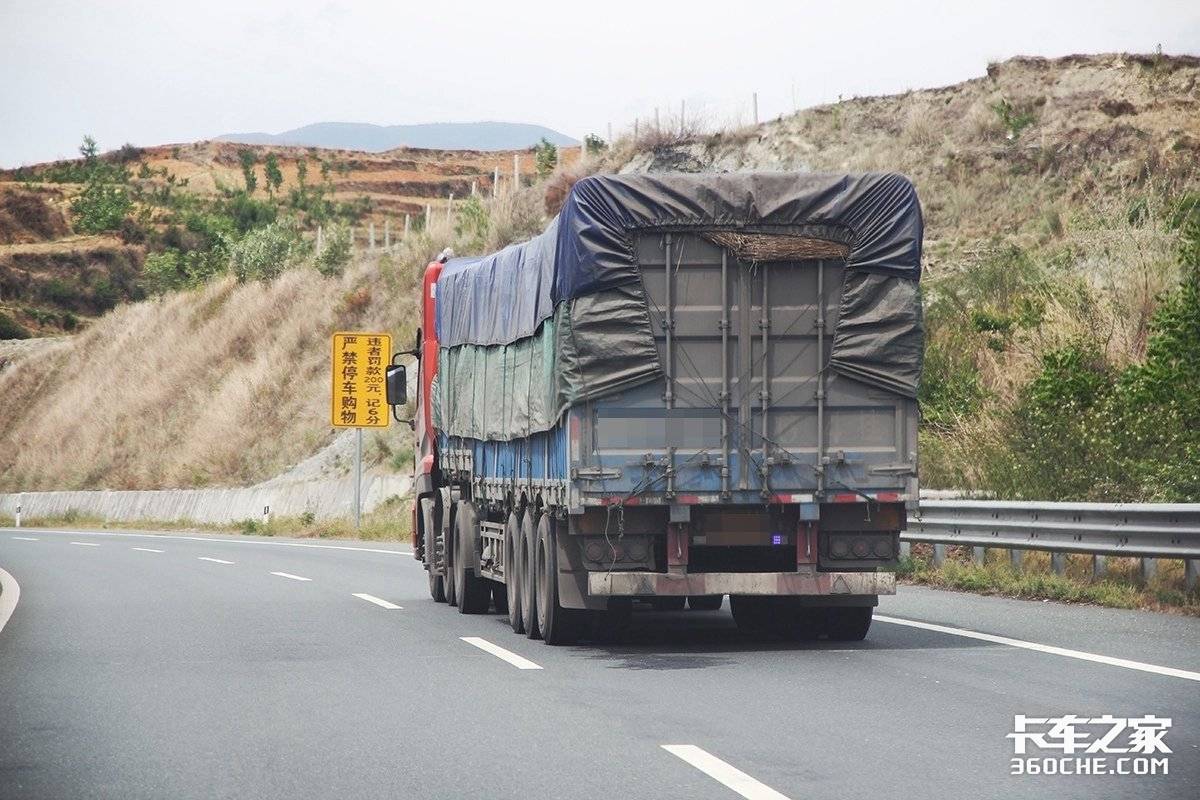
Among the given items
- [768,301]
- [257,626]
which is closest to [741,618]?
[768,301]

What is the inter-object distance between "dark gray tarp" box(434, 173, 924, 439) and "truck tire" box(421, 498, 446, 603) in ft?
18.6

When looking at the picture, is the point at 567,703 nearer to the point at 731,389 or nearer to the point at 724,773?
the point at 724,773

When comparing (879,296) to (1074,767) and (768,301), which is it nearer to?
(768,301)

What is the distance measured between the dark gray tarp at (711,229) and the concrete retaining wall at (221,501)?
99.4ft

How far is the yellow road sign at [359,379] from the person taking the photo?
1737 inches

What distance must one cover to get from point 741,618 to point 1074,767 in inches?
295

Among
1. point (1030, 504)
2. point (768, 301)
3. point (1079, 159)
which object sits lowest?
point (1030, 504)

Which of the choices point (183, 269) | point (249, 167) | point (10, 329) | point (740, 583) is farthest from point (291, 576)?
point (249, 167)

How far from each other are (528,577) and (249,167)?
126650 mm

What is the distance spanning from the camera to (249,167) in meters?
137

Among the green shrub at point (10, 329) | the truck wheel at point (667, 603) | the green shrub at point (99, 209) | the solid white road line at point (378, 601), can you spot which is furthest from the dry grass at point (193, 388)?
the truck wheel at point (667, 603)

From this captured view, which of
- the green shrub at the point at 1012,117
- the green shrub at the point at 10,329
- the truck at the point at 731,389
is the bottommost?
the truck at the point at 731,389

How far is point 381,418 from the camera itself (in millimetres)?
44812

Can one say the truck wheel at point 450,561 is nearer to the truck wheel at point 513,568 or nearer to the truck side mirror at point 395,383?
the truck side mirror at point 395,383
